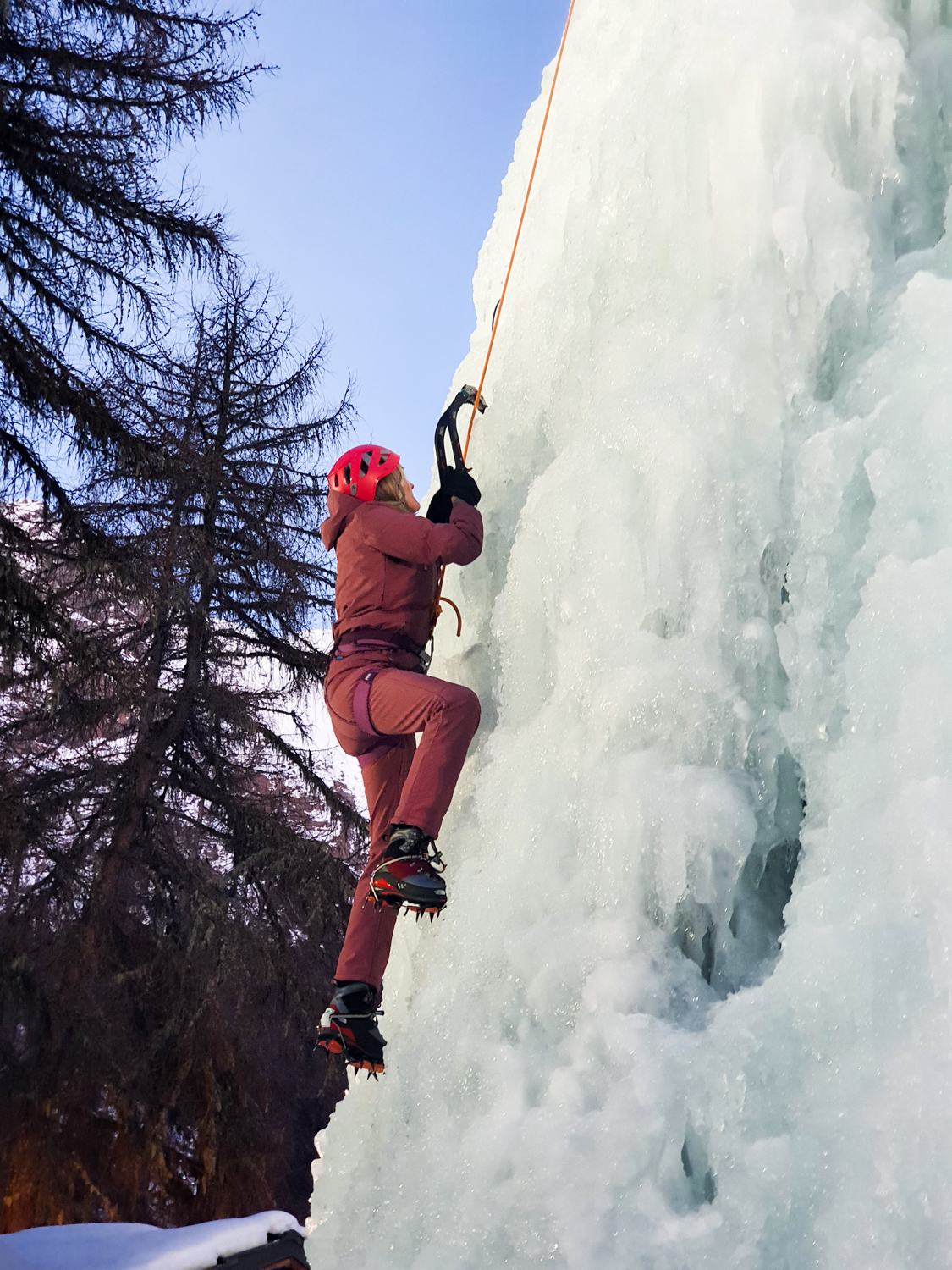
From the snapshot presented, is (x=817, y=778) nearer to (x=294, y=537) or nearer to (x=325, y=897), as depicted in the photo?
(x=325, y=897)

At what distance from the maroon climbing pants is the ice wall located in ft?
0.61

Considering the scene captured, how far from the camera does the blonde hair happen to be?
3043 mm

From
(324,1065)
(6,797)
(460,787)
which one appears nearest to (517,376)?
(460,787)

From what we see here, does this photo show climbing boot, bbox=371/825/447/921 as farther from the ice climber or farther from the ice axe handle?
the ice axe handle

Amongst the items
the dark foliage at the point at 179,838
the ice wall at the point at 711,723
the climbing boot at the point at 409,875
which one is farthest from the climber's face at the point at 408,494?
the dark foliage at the point at 179,838

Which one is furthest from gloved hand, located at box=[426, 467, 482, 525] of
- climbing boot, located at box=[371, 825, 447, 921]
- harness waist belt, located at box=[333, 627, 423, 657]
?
climbing boot, located at box=[371, 825, 447, 921]

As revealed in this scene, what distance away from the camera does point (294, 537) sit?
412 inches

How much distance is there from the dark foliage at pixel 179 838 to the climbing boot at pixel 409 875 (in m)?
4.46

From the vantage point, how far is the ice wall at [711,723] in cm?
199

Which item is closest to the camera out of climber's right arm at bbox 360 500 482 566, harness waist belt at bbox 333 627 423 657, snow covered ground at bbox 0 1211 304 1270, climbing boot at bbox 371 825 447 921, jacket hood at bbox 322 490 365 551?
climbing boot at bbox 371 825 447 921

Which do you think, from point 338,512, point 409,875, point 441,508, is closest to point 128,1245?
point 409,875

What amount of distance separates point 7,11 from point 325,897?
22.5 feet

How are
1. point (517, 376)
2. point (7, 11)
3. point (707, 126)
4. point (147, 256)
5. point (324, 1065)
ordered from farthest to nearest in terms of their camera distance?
point (324, 1065)
point (147, 256)
point (7, 11)
point (517, 376)
point (707, 126)

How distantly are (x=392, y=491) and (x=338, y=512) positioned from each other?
0.18 meters
